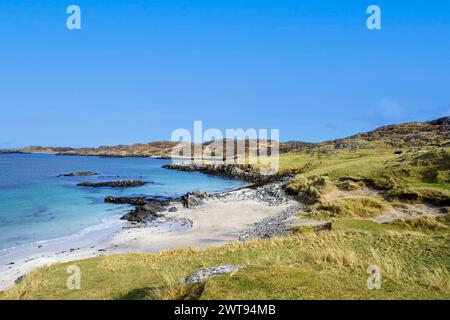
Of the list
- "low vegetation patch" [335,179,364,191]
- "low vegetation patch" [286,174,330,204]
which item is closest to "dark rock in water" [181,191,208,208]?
"low vegetation patch" [286,174,330,204]

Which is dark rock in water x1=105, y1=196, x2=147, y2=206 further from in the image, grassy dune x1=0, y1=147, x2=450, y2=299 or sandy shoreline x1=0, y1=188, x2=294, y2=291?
grassy dune x1=0, y1=147, x2=450, y2=299

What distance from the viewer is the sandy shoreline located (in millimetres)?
29641

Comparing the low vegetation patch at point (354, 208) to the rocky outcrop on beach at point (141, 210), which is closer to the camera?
the low vegetation patch at point (354, 208)

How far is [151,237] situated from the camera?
3750 centimetres

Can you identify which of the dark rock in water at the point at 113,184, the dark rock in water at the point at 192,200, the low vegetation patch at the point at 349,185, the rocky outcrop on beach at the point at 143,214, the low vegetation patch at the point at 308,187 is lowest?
the dark rock in water at the point at 113,184

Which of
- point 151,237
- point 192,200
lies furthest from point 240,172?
point 151,237

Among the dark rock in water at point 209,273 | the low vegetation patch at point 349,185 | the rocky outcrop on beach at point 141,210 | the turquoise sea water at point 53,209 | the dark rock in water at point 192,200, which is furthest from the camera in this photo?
the dark rock in water at point 192,200

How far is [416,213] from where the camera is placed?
35312 millimetres

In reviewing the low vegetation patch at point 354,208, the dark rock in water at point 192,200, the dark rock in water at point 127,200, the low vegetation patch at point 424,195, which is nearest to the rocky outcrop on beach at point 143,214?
the dark rock in water at point 192,200

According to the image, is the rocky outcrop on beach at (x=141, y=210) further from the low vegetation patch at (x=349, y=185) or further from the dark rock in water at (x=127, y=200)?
the low vegetation patch at (x=349, y=185)

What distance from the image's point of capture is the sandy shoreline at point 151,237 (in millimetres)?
29641
